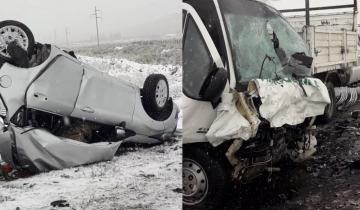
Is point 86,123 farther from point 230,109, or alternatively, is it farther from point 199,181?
point 199,181

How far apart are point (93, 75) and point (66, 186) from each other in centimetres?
40

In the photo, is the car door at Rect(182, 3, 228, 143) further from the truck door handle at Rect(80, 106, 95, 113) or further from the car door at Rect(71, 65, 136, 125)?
the truck door handle at Rect(80, 106, 95, 113)

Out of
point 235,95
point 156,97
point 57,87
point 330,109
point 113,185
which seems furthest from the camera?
point 330,109

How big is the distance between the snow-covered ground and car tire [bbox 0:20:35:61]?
20 centimetres

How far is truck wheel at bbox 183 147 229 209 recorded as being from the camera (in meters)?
3.39

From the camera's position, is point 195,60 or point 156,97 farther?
point 195,60

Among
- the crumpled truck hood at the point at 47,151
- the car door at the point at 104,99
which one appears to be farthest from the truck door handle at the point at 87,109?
the crumpled truck hood at the point at 47,151

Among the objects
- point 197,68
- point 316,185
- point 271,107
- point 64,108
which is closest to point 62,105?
point 64,108

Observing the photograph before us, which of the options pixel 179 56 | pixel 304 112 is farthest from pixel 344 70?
pixel 179 56

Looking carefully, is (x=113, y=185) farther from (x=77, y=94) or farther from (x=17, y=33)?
(x=17, y=33)

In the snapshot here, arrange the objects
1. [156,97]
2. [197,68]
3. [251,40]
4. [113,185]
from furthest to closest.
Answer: [251,40]
[197,68]
[156,97]
[113,185]

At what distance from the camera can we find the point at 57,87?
5.90ft

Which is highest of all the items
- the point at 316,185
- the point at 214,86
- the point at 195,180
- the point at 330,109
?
the point at 214,86

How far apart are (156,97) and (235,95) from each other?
1.24 meters
